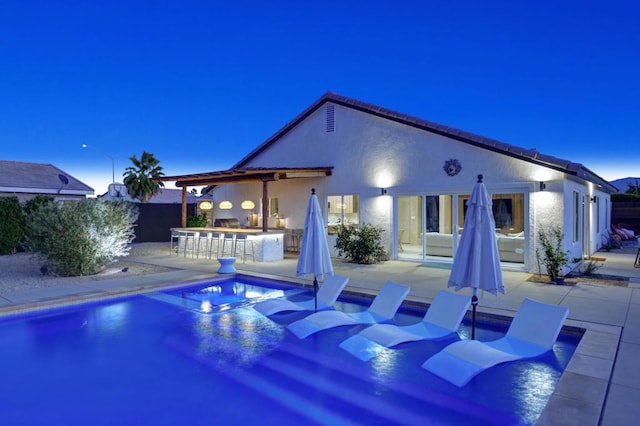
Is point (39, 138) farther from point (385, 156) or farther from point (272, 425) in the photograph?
point (272, 425)

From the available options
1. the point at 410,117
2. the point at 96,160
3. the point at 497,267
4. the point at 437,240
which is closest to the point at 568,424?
the point at 497,267

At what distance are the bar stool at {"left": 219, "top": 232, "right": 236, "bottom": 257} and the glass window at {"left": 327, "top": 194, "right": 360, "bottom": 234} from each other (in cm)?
A: 401

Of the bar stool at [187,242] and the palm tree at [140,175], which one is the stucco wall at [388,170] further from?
the palm tree at [140,175]

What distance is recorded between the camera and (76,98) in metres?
22.8

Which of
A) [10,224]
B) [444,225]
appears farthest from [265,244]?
[10,224]

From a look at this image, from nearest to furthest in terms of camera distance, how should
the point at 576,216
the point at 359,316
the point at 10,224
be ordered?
1. the point at 359,316
2. the point at 576,216
3. the point at 10,224

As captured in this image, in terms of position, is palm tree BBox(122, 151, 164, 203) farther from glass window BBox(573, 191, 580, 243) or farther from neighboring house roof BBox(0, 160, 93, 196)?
glass window BBox(573, 191, 580, 243)

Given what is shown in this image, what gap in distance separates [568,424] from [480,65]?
64.9 ft

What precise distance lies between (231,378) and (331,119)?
12.9 m

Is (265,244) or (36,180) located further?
(36,180)

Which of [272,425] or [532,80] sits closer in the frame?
[272,425]

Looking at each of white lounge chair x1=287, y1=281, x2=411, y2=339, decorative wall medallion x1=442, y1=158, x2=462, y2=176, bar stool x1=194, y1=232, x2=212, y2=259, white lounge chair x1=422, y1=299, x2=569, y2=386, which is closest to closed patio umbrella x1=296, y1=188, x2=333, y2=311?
white lounge chair x1=287, y1=281, x2=411, y2=339

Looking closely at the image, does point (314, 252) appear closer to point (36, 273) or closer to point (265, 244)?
point (265, 244)

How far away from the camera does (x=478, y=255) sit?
626cm
